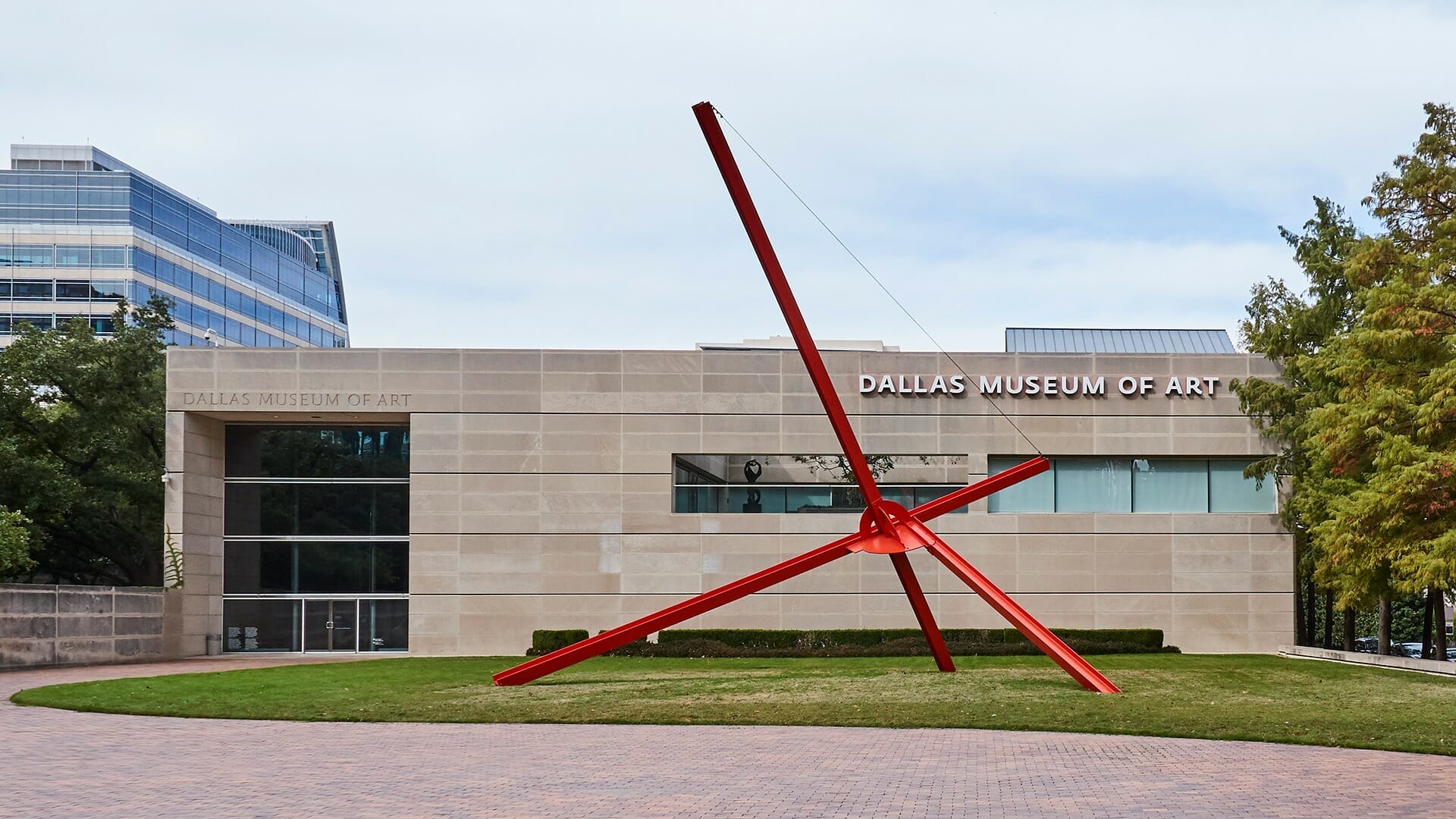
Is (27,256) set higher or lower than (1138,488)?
higher

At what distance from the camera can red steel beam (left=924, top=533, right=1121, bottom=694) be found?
22156 millimetres

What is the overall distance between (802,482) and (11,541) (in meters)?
19.7

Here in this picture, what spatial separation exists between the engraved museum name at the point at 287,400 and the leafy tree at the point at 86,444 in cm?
503

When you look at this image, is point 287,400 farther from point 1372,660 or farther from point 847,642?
point 1372,660

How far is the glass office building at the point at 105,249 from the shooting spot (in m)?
88.3

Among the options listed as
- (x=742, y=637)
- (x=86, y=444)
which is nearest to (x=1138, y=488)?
(x=742, y=637)

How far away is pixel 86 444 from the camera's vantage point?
4166 centimetres

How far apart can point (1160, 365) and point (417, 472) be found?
20530 mm

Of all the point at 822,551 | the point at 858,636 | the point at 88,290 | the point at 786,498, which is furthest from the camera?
the point at 88,290

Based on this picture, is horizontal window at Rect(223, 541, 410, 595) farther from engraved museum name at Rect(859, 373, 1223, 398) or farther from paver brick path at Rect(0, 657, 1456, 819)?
paver brick path at Rect(0, 657, 1456, 819)

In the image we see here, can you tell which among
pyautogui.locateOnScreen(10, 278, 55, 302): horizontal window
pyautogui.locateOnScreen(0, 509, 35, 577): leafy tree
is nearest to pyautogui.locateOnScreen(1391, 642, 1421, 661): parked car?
pyautogui.locateOnScreen(0, 509, 35, 577): leafy tree

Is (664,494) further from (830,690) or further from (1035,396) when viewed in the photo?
(830,690)

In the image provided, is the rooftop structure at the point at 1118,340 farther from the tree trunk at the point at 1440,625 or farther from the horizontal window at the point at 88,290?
the horizontal window at the point at 88,290

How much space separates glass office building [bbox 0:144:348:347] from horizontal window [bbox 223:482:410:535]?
48.2m
